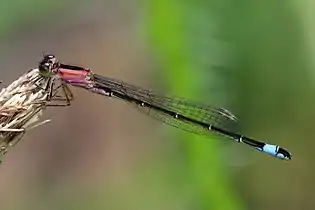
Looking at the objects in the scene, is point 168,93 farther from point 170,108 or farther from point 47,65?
point 47,65

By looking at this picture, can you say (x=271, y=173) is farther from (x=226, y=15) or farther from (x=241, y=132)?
(x=226, y=15)

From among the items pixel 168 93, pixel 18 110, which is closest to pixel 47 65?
pixel 168 93

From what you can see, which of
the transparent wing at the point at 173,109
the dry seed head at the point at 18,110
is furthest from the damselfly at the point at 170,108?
the dry seed head at the point at 18,110

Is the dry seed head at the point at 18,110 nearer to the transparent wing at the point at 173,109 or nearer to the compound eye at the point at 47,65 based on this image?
the compound eye at the point at 47,65

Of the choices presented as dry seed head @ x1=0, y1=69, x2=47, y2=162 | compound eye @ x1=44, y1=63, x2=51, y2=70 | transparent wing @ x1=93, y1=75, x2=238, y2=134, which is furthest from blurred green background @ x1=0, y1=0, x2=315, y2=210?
dry seed head @ x1=0, y1=69, x2=47, y2=162

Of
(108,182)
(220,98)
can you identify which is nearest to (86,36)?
(108,182)

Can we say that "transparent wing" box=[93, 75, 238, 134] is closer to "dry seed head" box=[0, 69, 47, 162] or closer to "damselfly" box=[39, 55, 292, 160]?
"damselfly" box=[39, 55, 292, 160]
